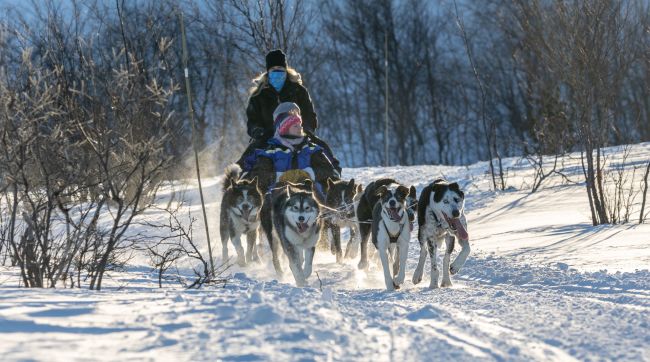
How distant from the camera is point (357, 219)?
27.0 feet

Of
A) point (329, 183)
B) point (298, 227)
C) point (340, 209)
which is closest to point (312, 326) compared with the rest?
point (298, 227)

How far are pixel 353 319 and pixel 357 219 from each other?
12.7 ft

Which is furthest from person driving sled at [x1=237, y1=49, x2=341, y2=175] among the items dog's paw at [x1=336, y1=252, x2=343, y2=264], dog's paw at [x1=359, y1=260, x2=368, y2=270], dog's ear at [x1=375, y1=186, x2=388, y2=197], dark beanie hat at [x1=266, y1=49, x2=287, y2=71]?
dog's ear at [x1=375, y1=186, x2=388, y2=197]

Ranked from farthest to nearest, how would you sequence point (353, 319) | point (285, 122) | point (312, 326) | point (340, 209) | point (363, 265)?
point (285, 122), point (340, 209), point (363, 265), point (353, 319), point (312, 326)

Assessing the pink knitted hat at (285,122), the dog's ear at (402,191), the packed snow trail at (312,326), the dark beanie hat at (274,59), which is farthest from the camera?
the dark beanie hat at (274,59)

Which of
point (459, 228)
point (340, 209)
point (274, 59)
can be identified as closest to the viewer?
point (459, 228)

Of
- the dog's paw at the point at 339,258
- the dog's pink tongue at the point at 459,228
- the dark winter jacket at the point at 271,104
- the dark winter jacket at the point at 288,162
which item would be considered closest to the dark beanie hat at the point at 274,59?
the dark winter jacket at the point at 271,104

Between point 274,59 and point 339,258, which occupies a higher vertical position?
point 274,59

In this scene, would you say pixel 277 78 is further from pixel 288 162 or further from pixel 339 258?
pixel 339 258

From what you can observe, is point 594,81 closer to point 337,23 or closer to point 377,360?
point 377,360

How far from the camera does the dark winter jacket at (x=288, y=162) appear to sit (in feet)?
30.1

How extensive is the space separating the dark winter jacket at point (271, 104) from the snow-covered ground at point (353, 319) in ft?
9.59

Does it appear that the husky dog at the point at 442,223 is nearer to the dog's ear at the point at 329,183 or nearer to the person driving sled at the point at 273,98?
the dog's ear at the point at 329,183

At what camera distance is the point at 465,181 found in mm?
16750
